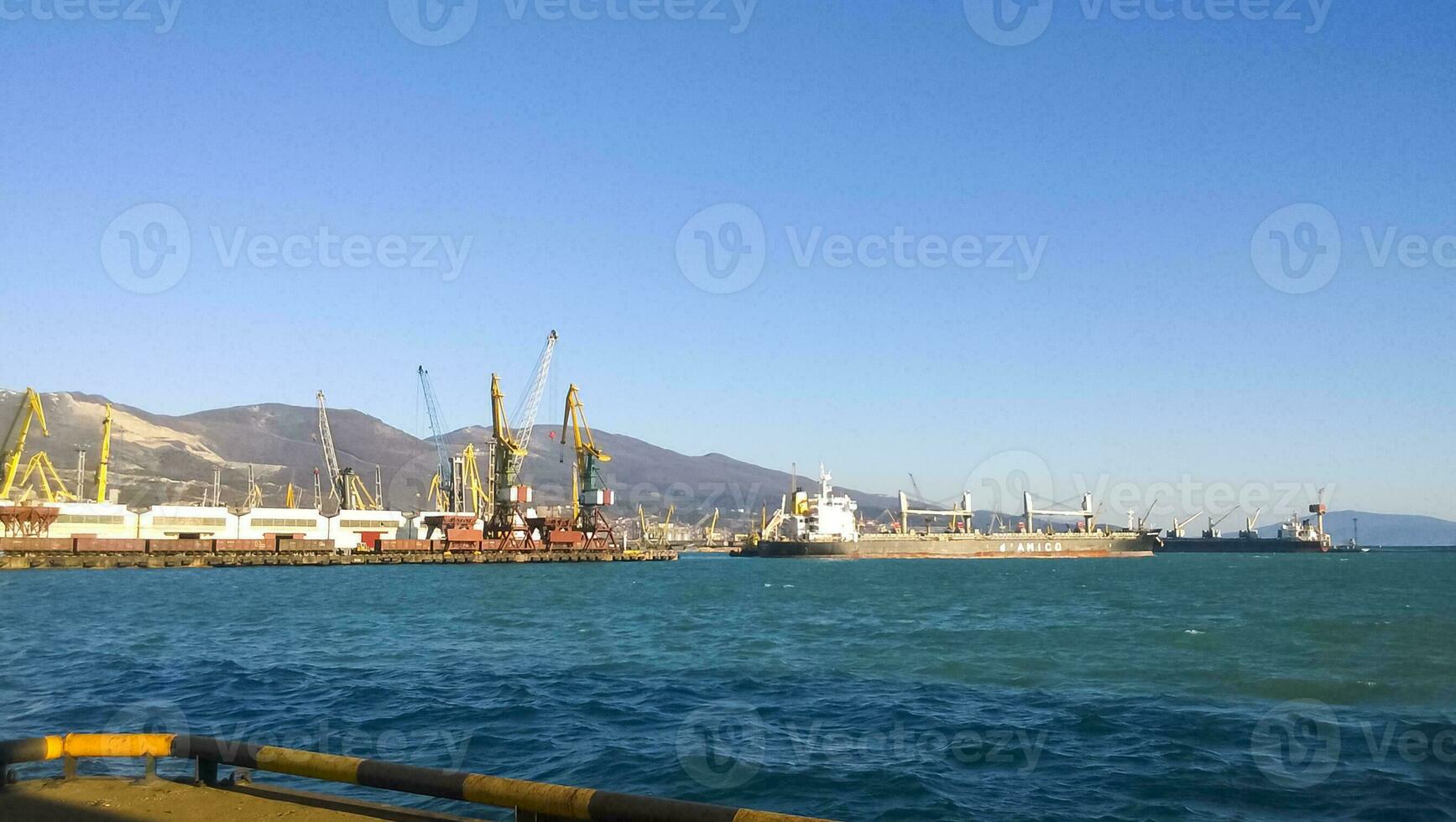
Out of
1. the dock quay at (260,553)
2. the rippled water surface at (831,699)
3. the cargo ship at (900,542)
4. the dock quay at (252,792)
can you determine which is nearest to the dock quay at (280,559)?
the dock quay at (260,553)

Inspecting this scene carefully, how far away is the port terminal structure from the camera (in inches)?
4628

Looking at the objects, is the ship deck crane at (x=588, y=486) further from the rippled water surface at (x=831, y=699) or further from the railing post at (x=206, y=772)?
the railing post at (x=206, y=772)

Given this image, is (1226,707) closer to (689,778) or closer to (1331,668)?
(1331,668)

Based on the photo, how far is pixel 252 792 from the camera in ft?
25.2

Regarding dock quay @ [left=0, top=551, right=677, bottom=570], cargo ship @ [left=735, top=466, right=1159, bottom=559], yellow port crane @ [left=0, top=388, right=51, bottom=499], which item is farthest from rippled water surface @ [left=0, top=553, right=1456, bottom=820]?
cargo ship @ [left=735, top=466, right=1159, bottom=559]

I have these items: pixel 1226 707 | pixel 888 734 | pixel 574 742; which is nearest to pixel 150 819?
pixel 574 742

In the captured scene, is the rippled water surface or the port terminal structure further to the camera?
the port terminal structure

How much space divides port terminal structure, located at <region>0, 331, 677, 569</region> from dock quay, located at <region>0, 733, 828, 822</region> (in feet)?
405

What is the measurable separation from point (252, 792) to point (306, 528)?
151 metres

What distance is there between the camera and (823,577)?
10062 centimetres

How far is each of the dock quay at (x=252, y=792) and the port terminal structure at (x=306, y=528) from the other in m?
124

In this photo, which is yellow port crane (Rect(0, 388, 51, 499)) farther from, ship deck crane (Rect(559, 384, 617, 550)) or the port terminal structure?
ship deck crane (Rect(559, 384, 617, 550))

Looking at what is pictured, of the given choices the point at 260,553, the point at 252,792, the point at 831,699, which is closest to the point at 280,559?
the point at 260,553

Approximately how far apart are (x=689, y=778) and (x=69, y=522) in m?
138
